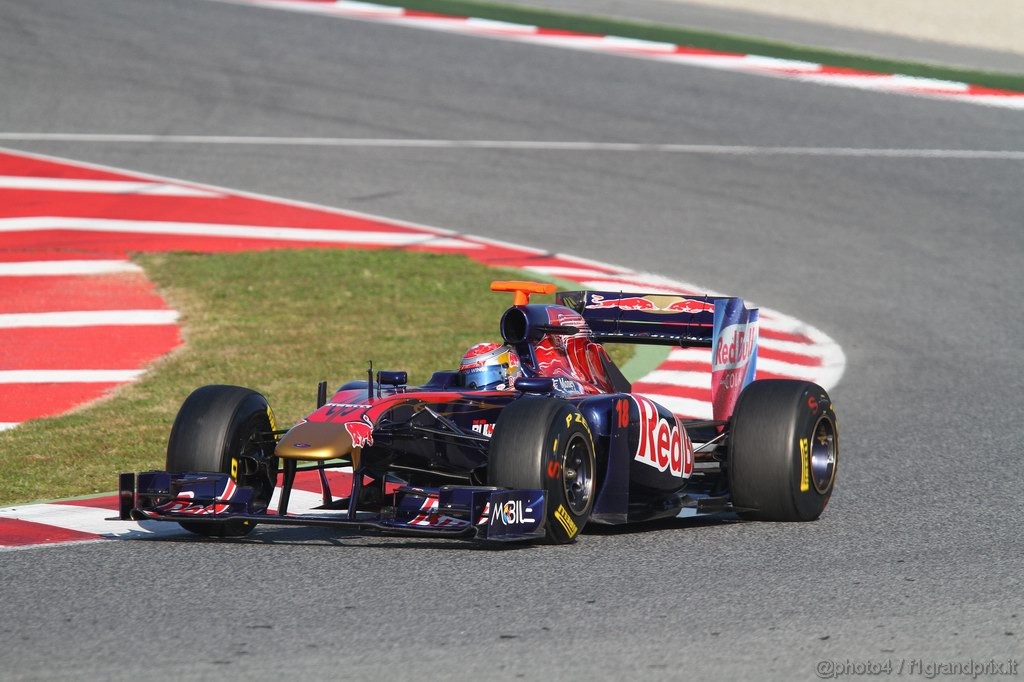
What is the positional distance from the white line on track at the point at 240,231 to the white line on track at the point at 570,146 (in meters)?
3.32

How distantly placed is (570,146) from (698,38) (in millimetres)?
5748

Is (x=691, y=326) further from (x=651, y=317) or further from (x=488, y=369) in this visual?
(x=488, y=369)

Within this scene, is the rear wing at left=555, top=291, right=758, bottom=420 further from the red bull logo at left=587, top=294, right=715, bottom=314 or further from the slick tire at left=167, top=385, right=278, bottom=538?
the slick tire at left=167, top=385, right=278, bottom=538

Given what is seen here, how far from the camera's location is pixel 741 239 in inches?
633

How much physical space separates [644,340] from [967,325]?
5.80 meters

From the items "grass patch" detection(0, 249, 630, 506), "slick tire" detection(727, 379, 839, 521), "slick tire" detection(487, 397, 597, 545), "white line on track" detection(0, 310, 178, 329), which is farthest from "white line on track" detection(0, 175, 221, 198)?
"slick tire" detection(487, 397, 597, 545)

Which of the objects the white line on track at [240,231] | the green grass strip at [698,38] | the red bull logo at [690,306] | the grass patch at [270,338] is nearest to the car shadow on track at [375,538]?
the red bull logo at [690,306]

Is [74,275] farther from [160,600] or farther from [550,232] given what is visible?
[160,600]

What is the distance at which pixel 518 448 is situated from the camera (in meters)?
6.71

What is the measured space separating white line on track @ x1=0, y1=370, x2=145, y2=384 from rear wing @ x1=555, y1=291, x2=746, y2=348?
3.72m

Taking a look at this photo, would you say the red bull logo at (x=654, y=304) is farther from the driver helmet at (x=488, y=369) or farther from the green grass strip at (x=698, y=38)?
the green grass strip at (x=698, y=38)

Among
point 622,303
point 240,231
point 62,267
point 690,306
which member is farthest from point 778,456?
point 240,231

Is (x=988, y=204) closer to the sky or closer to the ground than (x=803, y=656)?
closer to the sky

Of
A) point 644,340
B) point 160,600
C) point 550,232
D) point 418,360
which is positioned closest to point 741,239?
point 550,232
